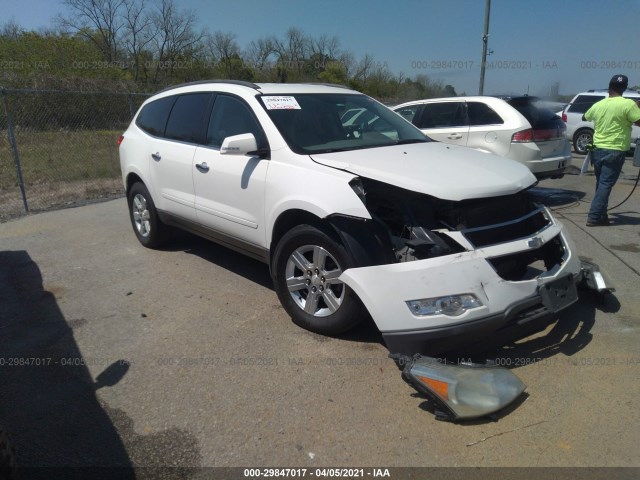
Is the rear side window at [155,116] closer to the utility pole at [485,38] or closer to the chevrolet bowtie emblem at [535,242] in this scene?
the chevrolet bowtie emblem at [535,242]

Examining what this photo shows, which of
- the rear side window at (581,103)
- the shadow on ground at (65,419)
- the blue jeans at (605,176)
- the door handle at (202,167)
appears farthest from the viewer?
the rear side window at (581,103)

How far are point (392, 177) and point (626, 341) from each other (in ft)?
6.98

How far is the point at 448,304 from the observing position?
3031 mm

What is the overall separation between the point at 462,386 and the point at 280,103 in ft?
9.17

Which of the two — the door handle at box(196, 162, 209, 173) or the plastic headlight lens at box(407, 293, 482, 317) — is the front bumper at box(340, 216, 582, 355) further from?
the door handle at box(196, 162, 209, 173)

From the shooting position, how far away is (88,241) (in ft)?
22.0

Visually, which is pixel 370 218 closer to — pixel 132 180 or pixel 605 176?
pixel 132 180

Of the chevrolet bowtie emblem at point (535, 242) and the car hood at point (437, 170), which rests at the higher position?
the car hood at point (437, 170)

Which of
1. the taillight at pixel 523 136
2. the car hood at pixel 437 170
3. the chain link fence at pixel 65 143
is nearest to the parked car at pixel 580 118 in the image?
the taillight at pixel 523 136

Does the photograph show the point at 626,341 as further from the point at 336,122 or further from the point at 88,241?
the point at 88,241

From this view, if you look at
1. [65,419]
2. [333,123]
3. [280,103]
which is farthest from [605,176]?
[65,419]

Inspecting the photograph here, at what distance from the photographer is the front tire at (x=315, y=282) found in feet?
11.5

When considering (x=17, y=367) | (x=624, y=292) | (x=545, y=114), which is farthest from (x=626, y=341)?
(x=545, y=114)

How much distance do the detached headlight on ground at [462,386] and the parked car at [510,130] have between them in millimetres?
5508
